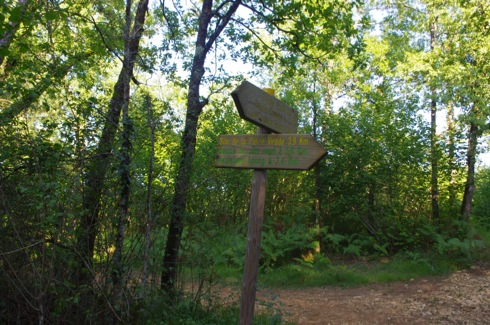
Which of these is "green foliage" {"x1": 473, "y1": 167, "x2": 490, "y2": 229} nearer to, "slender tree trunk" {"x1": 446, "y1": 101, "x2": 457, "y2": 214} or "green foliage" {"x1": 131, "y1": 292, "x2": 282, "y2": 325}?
"slender tree trunk" {"x1": 446, "y1": 101, "x2": 457, "y2": 214}

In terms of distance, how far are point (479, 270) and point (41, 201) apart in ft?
29.7

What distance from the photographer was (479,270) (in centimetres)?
866

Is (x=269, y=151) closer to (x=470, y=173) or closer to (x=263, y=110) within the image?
(x=263, y=110)

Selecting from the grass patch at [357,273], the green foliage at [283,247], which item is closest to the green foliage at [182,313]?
the grass patch at [357,273]

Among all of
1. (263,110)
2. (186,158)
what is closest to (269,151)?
(263,110)

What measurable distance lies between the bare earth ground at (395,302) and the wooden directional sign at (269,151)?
2453 mm

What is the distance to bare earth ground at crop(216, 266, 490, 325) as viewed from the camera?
6162mm

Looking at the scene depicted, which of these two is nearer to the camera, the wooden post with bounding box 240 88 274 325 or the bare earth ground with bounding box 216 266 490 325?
the wooden post with bounding box 240 88 274 325

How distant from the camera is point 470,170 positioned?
1091 centimetres

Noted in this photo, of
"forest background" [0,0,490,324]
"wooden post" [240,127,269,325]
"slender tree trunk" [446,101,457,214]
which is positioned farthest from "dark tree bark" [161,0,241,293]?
"slender tree trunk" [446,101,457,214]

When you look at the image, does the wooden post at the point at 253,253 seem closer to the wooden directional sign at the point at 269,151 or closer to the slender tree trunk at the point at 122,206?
the wooden directional sign at the point at 269,151

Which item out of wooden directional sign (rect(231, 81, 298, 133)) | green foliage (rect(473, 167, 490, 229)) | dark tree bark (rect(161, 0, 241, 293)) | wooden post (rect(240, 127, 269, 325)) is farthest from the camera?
green foliage (rect(473, 167, 490, 229))

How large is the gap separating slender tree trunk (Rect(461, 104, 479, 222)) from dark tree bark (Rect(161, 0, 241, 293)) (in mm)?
7533

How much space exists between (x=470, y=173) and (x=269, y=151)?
9.48m
